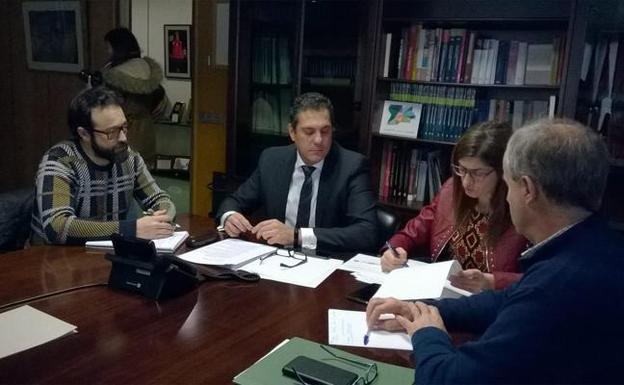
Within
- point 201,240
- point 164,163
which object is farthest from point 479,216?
point 164,163

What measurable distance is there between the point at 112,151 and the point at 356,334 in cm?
130

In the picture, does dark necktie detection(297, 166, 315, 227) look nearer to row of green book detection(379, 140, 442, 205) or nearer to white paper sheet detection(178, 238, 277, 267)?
white paper sheet detection(178, 238, 277, 267)

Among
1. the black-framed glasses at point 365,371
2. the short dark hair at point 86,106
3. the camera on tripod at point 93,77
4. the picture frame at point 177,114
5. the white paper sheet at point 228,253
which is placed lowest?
the white paper sheet at point 228,253

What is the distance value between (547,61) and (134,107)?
2.86 meters

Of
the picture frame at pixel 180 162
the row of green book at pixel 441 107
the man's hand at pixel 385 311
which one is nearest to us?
the man's hand at pixel 385 311

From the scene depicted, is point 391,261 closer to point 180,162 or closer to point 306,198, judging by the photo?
point 306,198

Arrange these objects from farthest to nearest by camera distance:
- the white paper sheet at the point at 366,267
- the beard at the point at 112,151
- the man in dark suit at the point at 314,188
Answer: the man in dark suit at the point at 314,188
the beard at the point at 112,151
the white paper sheet at the point at 366,267

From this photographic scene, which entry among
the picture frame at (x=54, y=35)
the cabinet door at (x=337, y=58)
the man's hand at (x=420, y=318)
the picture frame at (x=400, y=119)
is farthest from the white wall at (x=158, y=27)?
the man's hand at (x=420, y=318)

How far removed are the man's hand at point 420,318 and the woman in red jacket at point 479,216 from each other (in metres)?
0.39

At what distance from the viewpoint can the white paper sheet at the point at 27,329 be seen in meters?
1.11

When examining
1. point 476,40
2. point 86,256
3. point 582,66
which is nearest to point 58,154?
point 86,256

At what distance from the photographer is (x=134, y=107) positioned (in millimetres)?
4000

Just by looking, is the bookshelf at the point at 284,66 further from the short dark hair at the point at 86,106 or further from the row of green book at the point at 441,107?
the short dark hair at the point at 86,106

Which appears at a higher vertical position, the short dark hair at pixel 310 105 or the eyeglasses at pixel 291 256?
the short dark hair at pixel 310 105
